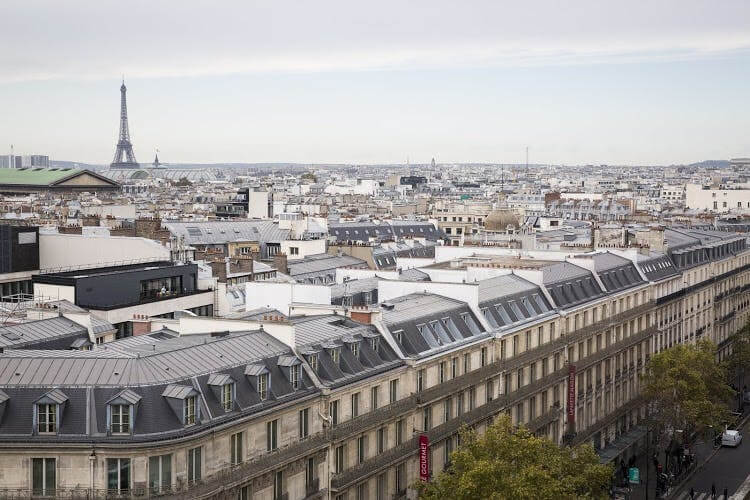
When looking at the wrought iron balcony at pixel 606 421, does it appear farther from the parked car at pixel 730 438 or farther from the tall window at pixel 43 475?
the tall window at pixel 43 475

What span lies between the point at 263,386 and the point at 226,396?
93.7 inches

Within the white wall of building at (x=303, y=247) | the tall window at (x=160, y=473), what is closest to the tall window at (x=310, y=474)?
the tall window at (x=160, y=473)

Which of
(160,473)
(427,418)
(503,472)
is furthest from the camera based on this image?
(427,418)

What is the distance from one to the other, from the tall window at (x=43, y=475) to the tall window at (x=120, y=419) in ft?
6.60

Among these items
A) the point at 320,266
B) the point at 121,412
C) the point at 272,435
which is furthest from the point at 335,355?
the point at 320,266

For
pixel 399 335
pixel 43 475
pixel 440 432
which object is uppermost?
pixel 399 335

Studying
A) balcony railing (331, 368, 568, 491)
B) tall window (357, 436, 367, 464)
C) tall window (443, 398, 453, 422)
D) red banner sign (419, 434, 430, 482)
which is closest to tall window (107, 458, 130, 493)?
balcony railing (331, 368, 568, 491)

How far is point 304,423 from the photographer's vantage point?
146 ft

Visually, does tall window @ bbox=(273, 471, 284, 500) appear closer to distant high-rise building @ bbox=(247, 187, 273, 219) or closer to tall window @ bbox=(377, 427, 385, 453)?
tall window @ bbox=(377, 427, 385, 453)

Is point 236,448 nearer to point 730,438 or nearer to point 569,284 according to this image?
point 569,284

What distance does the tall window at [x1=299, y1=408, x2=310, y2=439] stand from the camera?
44281 mm

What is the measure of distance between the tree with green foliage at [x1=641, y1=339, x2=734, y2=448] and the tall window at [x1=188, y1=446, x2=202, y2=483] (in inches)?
1642

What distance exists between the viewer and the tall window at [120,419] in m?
37.8

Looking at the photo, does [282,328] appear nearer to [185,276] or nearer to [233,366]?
[233,366]
